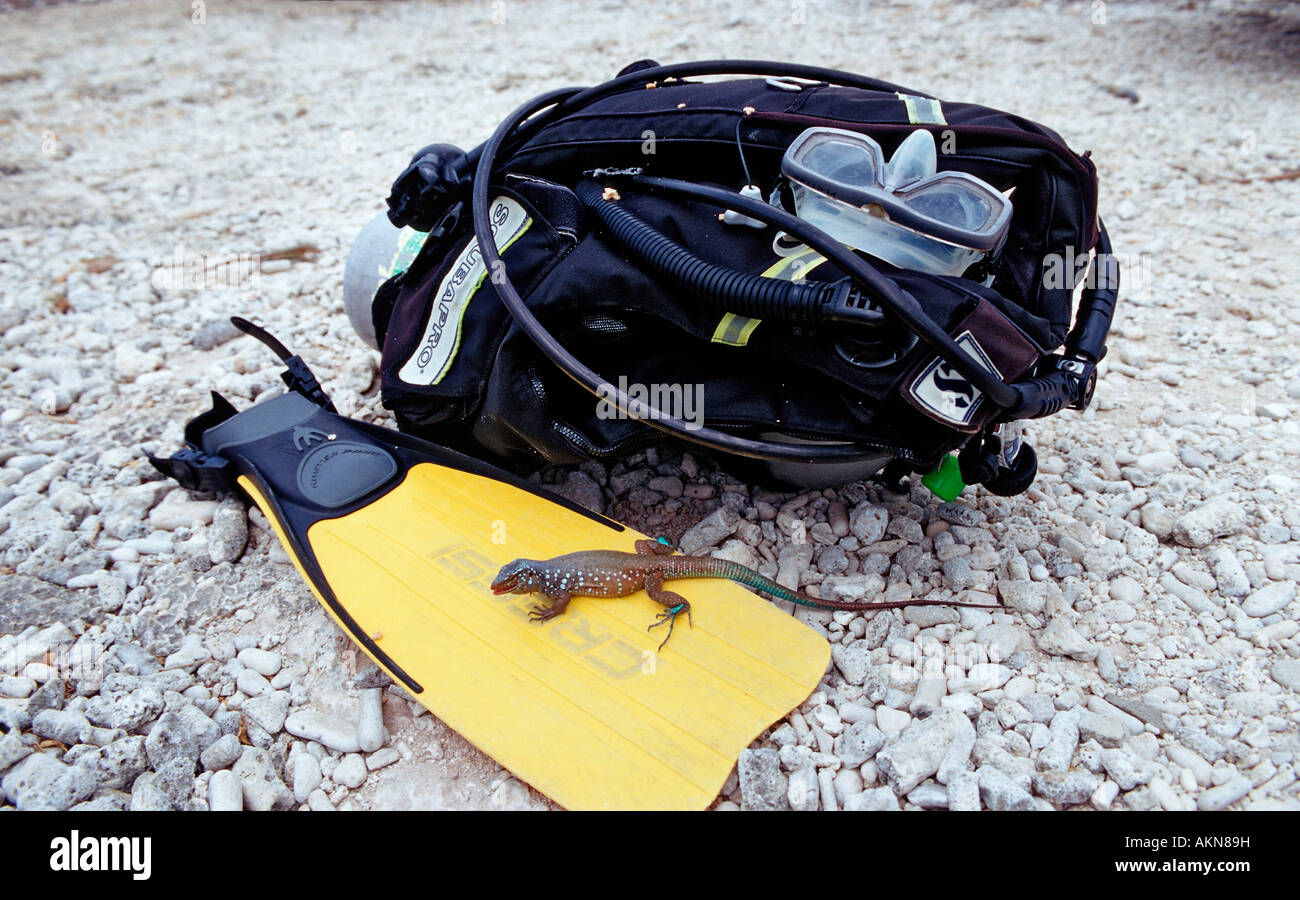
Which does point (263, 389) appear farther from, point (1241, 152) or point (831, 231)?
point (1241, 152)

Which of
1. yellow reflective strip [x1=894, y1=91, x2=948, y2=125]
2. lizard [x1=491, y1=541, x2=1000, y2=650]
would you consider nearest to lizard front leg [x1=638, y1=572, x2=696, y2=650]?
lizard [x1=491, y1=541, x2=1000, y2=650]

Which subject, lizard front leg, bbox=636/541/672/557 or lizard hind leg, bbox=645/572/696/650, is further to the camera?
lizard front leg, bbox=636/541/672/557

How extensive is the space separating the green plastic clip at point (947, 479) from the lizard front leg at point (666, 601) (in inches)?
29.4

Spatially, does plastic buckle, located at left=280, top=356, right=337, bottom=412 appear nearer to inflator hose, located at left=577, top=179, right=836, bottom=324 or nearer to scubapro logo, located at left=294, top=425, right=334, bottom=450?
scubapro logo, located at left=294, top=425, right=334, bottom=450

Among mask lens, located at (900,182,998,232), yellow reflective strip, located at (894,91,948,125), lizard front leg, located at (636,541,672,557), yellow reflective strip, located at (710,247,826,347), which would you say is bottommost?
lizard front leg, located at (636,541,672,557)

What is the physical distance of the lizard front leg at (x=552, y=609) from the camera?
7.16 feet

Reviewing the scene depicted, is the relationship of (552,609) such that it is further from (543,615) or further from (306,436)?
(306,436)

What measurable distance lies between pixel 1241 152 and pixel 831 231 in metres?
4.37

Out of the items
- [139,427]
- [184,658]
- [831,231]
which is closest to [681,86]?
[831,231]

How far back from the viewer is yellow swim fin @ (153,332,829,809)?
189cm

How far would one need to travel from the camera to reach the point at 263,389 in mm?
3236

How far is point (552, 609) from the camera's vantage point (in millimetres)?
2186
